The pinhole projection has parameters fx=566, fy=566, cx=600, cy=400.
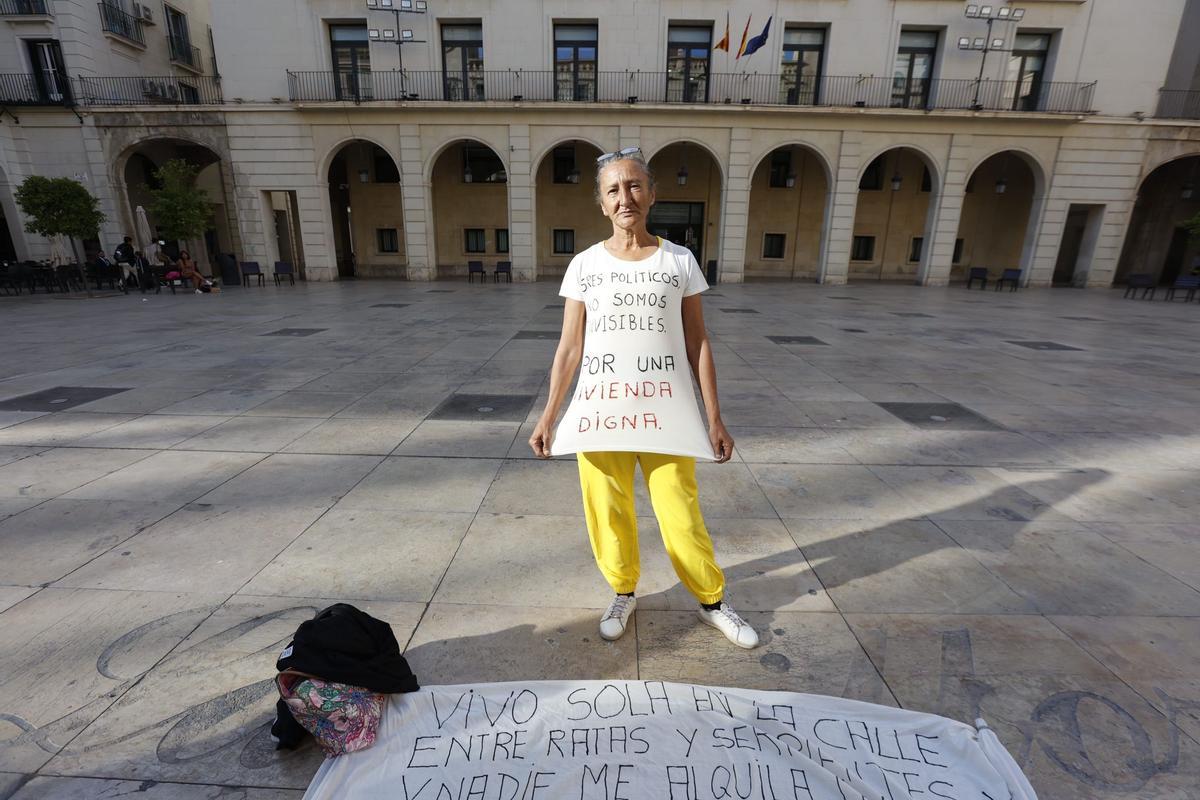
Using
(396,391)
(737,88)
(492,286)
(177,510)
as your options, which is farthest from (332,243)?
(177,510)

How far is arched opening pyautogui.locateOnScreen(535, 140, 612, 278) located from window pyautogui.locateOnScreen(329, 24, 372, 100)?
728cm

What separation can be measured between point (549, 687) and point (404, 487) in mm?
2275

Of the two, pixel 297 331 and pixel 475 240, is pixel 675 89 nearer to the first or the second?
pixel 475 240

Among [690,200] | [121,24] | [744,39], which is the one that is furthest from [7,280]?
[744,39]

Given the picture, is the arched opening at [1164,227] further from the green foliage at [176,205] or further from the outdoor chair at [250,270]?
the green foliage at [176,205]

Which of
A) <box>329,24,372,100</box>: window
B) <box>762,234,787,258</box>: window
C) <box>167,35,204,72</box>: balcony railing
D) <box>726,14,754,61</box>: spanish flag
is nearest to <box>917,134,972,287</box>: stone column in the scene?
<box>762,234,787,258</box>: window

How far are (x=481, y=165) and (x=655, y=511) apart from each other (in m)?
24.8

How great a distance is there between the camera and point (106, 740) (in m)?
1.97

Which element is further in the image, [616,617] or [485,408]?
[485,408]

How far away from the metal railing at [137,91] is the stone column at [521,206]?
1105 centimetres

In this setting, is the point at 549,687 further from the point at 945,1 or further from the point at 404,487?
the point at 945,1

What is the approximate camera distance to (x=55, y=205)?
1570 cm

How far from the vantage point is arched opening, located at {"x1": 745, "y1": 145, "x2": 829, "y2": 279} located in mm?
24672

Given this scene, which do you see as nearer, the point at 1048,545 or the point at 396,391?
the point at 1048,545
